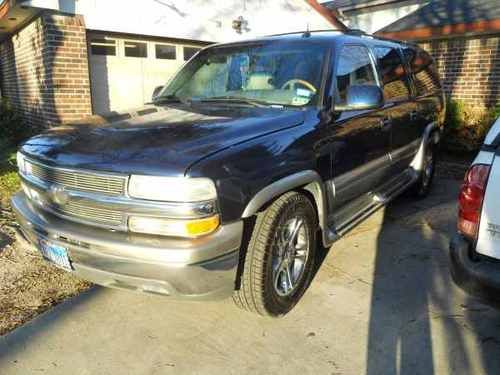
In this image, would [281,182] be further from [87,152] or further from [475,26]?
[475,26]

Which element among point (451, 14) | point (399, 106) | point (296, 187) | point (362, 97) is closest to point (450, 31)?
point (451, 14)

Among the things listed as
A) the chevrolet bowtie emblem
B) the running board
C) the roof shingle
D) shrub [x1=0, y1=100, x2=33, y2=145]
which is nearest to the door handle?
the running board

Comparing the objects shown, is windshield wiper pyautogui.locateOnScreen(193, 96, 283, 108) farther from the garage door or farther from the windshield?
the garage door

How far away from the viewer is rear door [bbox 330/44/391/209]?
339 centimetres

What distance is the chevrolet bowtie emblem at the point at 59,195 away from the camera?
2.61 m

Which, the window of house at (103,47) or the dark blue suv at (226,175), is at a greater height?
the window of house at (103,47)

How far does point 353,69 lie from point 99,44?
224 inches

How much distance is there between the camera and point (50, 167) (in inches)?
106

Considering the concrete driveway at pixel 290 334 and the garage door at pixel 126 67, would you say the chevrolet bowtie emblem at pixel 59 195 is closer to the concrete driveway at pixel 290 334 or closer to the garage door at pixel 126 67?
the concrete driveway at pixel 290 334

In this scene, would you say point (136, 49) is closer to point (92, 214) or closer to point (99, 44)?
point (99, 44)

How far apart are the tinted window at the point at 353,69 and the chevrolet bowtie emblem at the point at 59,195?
2064 mm

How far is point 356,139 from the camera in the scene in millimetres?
3605

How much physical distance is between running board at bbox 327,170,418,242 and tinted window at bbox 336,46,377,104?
0.97 meters

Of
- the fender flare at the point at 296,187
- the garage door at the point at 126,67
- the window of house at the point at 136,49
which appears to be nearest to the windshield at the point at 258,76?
the fender flare at the point at 296,187
